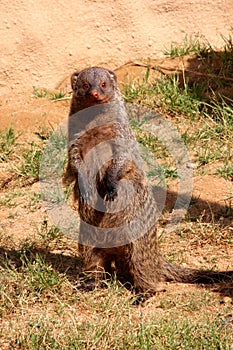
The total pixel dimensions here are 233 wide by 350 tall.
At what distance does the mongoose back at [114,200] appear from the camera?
11.8ft

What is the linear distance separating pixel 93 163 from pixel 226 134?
72.6 inches

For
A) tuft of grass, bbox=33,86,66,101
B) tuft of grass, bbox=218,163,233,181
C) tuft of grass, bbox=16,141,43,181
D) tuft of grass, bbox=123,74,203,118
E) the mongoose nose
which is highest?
the mongoose nose

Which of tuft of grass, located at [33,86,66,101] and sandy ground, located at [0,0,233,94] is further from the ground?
sandy ground, located at [0,0,233,94]

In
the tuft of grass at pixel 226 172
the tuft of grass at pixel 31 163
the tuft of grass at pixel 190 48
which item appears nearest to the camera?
the tuft of grass at pixel 226 172

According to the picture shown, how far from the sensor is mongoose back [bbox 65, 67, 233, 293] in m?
3.60

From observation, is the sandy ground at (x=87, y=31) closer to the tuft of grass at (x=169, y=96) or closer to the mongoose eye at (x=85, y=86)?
the tuft of grass at (x=169, y=96)

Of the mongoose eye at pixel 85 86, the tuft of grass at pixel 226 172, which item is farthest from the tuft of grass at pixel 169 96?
the mongoose eye at pixel 85 86

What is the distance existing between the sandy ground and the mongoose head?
2.22m

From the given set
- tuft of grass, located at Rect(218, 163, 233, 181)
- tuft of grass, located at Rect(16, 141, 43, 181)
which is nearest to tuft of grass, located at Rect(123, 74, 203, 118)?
tuft of grass, located at Rect(218, 163, 233, 181)

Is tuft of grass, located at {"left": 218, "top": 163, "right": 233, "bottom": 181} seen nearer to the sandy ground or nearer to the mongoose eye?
the mongoose eye

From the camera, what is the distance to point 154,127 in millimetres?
5469

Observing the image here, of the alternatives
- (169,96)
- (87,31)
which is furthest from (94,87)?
(87,31)

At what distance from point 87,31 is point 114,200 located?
2.82m

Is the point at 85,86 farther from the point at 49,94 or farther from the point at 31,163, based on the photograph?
the point at 49,94
